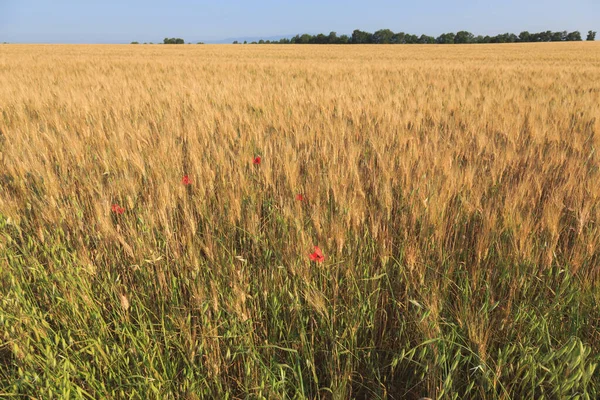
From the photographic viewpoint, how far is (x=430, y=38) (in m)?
56.2

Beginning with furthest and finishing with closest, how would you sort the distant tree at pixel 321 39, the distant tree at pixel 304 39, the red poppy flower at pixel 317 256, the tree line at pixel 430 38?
the distant tree at pixel 304 39 < the distant tree at pixel 321 39 < the tree line at pixel 430 38 < the red poppy flower at pixel 317 256

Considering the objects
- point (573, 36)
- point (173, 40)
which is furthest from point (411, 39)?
point (173, 40)

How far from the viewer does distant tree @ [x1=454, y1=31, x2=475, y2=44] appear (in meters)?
54.9

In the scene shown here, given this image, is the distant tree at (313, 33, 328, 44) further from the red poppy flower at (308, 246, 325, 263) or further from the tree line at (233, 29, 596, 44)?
the red poppy flower at (308, 246, 325, 263)

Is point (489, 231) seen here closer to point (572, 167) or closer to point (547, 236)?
point (547, 236)

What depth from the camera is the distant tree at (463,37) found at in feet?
180

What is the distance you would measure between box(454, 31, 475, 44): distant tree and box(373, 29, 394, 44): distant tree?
10.5 metres

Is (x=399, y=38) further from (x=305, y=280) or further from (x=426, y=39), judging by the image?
(x=305, y=280)

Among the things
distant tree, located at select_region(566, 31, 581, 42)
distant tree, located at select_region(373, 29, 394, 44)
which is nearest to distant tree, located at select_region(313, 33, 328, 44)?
distant tree, located at select_region(373, 29, 394, 44)

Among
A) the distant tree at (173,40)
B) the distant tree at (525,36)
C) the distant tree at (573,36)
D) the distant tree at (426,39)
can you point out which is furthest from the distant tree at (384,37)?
the distant tree at (173,40)

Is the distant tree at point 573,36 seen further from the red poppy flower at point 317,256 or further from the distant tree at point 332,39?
the red poppy flower at point 317,256

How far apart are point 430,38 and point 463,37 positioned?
4.80 m

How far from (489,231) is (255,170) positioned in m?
1.06

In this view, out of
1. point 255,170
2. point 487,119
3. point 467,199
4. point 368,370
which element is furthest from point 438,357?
point 487,119
